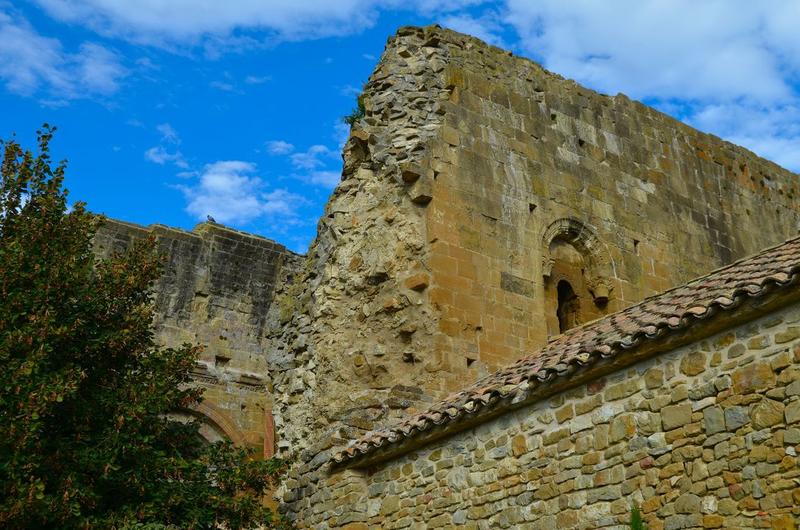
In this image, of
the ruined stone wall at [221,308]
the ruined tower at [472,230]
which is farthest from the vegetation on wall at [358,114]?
the ruined stone wall at [221,308]

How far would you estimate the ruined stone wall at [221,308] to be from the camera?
62.1ft

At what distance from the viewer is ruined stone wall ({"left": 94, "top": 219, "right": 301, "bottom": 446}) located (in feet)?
62.1

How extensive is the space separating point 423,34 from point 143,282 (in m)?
5.33

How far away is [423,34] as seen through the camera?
43.2 feet

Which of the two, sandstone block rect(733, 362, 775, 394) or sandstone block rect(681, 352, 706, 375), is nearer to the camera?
sandstone block rect(733, 362, 775, 394)

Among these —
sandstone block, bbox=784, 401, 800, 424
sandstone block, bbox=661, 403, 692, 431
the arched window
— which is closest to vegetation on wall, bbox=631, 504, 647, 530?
sandstone block, bbox=661, 403, 692, 431

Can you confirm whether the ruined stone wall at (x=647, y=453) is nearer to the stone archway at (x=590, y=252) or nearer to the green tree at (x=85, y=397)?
the green tree at (x=85, y=397)

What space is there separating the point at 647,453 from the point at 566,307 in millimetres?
6071

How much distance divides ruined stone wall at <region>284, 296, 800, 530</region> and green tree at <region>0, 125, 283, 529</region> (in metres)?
1.90

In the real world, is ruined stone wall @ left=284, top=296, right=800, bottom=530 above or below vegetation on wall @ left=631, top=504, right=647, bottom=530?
above

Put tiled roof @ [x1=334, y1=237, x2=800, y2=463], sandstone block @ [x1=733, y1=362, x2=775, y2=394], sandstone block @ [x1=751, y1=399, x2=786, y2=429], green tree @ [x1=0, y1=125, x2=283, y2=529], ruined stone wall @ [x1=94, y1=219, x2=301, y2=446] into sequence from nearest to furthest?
1. sandstone block @ [x1=751, y1=399, x2=786, y2=429]
2. sandstone block @ [x1=733, y1=362, x2=775, y2=394]
3. tiled roof @ [x1=334, y1=237, x2=800, y2=463]
4. green tree @ [x1=0, y1=125, x2=283, y2=529]
5. ruined stone wall @ [x1=94, y1=219, x2=301, y2=446]

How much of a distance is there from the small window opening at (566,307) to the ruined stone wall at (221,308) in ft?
26.1

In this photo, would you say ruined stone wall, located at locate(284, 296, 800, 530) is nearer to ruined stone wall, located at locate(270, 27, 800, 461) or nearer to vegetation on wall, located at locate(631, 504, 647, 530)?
vegetation on wall, located at locate(631, 504, 647, 530)

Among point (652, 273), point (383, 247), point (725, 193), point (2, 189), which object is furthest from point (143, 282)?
point (725, 193)
